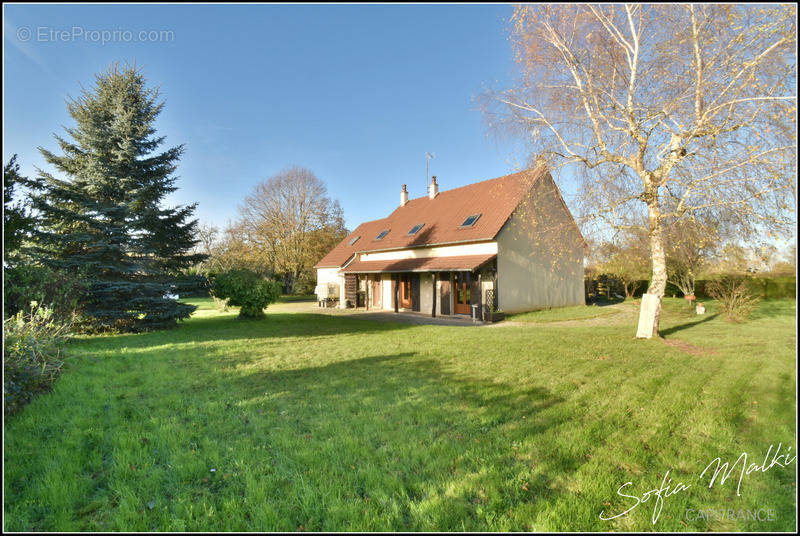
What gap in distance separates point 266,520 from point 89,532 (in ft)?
3.86

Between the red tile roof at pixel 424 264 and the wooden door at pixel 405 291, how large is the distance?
1.15 m

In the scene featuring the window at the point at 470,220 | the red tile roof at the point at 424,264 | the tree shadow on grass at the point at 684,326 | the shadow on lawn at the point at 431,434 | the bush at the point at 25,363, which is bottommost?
the shadow on lawn at the point at 431,434

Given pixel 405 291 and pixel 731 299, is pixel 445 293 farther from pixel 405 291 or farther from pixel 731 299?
pixel 731 299

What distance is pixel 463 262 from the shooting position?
1589 cm

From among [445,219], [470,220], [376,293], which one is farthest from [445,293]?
[376,293]

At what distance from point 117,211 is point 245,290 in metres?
5.51

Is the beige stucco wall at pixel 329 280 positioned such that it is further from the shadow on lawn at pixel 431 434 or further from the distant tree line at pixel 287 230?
the shadow on lawn at pixel 431 434

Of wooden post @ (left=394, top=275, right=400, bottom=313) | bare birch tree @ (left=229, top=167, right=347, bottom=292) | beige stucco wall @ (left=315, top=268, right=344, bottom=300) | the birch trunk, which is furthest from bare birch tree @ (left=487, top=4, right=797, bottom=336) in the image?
bare birch tree @ (left=229, top=167, right=347, bottom=292)

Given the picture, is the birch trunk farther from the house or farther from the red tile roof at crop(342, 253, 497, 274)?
the red tile roof at crop(342, 253, 497, 274)

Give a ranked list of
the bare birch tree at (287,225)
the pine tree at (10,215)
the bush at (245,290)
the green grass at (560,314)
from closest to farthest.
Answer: the pine tree at (10,215)
the green grass at (560,314)
the bush at (245,290)
the bare birch tree at (287,225)

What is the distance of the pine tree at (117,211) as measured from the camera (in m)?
11.2

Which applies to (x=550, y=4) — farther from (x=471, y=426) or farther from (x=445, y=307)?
(x=445, y=307)

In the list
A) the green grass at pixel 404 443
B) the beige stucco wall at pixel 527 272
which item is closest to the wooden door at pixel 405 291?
the beige stucco wall at pixel 527 272

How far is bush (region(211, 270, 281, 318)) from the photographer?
49.4 ft
